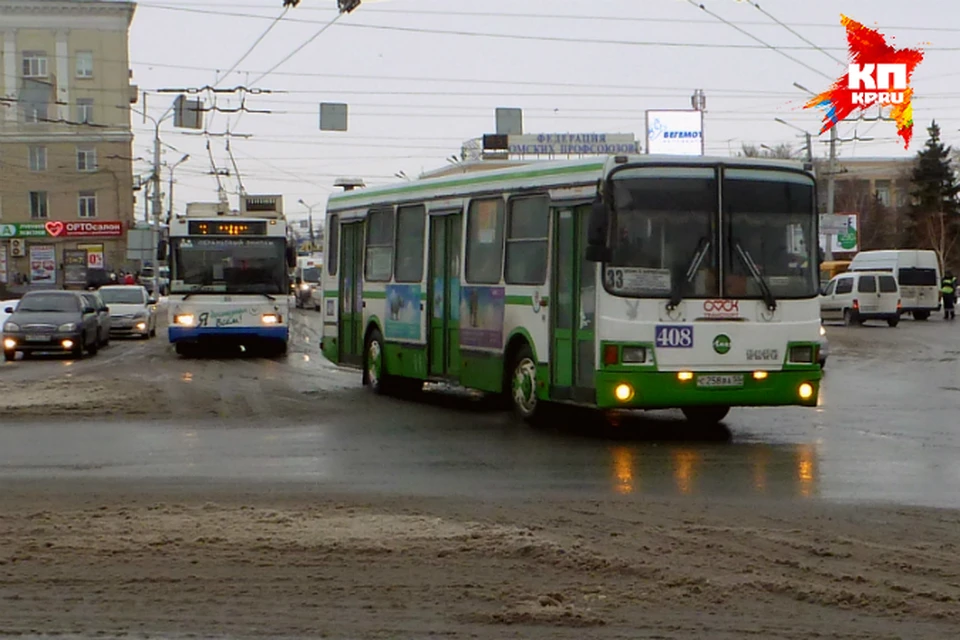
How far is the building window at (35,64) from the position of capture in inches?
3182

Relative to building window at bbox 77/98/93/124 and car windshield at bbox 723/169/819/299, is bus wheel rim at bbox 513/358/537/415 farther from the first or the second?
building window at bbox 77/98/93/124

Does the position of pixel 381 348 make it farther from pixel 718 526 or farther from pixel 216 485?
pixel 718 526

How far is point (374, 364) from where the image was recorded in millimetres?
20781

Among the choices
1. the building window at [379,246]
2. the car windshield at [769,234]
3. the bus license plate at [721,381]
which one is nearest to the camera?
the bus license plate at [721,381]

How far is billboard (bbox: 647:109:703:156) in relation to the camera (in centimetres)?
8344

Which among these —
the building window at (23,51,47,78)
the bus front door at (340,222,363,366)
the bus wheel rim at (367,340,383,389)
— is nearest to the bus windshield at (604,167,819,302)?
the bus wheel rim at (367,340,383,389)

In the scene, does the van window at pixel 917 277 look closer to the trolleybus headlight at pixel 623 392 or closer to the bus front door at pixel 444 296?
the bus front door at pixel 444 296

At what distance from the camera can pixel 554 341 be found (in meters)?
15.3

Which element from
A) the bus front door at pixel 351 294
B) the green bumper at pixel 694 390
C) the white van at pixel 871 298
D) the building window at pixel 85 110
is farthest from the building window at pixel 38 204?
the green bumper at pixel 694 390

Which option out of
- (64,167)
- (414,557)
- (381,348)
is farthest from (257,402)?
(64,167)

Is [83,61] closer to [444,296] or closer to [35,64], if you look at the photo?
[35,64]

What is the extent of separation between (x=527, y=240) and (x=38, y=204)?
73697 mm

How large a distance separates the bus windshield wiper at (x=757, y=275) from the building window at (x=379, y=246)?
256 inches

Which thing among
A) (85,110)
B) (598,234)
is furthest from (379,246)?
(85,110)
